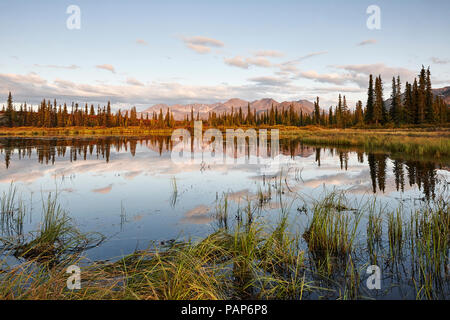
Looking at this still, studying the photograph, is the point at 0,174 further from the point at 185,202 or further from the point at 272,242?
the point at 272,242

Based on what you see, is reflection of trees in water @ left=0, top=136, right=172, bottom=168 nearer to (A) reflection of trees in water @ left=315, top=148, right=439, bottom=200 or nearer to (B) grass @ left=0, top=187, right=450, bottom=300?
(B) grass @ left=0, top=187, right=450, bottom=300

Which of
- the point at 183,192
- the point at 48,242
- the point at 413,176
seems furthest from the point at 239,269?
the point at 413,176

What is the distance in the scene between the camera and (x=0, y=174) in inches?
601

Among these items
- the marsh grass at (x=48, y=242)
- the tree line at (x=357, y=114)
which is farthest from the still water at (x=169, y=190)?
the tree line at (x=357, y=114)

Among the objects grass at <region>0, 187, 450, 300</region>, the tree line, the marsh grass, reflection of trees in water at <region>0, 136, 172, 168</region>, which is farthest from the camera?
the tree line

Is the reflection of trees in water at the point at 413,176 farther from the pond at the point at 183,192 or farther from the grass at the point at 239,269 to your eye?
the grass at the point at 239,269

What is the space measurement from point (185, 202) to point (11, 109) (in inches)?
4432

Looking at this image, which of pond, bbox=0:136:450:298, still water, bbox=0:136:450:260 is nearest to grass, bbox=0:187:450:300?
pond, bbox=0:136:450:298

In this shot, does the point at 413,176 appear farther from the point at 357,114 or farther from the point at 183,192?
the point at 357,114

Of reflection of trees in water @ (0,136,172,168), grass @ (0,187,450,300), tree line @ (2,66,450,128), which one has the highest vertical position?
tree line @ (2,66,450,128)

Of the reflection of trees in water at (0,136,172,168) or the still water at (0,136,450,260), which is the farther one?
the reflection of trees in water at (0,136,172,168)

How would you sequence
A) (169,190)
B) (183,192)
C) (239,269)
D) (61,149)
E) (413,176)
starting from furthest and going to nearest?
(61,149), (413,176), (169,190), (183,192), (239,269)

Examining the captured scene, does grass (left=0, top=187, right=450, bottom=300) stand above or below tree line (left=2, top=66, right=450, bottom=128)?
below
